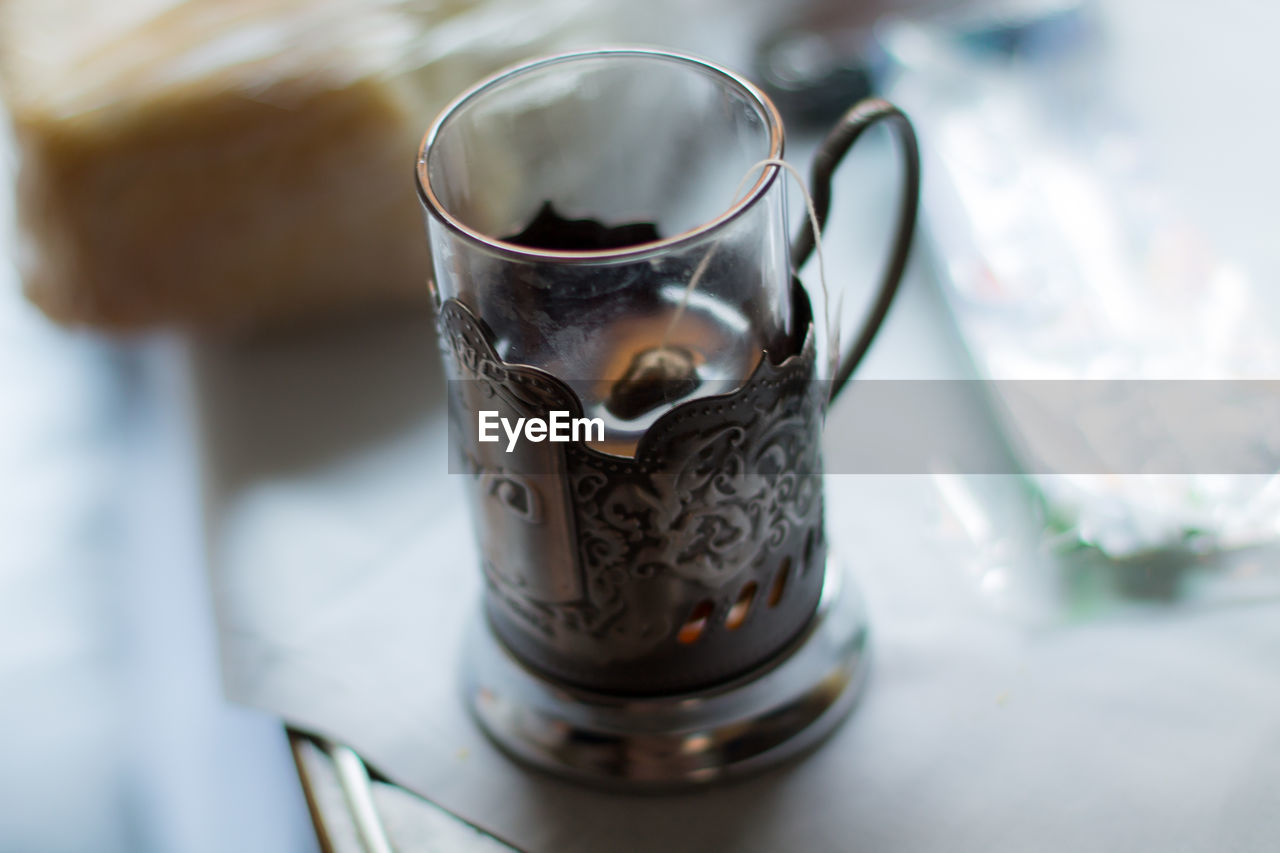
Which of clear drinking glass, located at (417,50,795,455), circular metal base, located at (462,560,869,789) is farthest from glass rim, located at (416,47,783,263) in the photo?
circular metal base, located at (462,560,869,789)

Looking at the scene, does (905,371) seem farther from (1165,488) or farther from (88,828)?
(88,828)

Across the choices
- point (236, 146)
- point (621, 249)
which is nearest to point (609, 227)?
point (621, 249)

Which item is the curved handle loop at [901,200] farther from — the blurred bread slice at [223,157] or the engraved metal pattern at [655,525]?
the blurred bread slice at [223,157]

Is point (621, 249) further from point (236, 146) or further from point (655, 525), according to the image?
point (236, 146)

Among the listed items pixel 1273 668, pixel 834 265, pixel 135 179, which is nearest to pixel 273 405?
pixel 135 179

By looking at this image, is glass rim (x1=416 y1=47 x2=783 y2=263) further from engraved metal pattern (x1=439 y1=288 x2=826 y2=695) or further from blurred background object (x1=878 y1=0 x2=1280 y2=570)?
blurred background object (x1=878 y1=0 x2=1280 y2=570)

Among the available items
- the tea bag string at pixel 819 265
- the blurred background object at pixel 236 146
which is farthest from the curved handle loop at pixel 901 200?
the blurred background object at pixel 236 146
